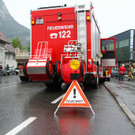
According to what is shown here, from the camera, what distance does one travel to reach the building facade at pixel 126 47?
162 ft

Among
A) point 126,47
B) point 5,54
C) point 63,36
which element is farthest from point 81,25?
point 126,47

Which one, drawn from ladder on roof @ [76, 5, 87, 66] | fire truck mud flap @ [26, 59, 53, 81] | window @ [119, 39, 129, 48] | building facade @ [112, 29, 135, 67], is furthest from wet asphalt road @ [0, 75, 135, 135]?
window @ [119, 39, 129, 48]

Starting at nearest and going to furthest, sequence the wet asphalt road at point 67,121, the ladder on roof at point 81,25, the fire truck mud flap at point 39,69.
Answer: the wet asphalt road at point 67,121 < the fire truck mud flap at point 39,69 < the ladder on roof at point 81,25

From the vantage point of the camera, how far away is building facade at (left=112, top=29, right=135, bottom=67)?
49.3m

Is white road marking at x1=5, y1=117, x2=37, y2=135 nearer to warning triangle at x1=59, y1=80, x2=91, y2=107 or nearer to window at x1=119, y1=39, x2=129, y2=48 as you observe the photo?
warning triangle at x1=59, y1=80, x2=91, y2=107

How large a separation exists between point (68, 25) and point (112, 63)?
633 centimetres

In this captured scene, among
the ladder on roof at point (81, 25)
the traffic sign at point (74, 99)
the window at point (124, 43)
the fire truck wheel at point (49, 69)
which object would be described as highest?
the window at point (124, 43)

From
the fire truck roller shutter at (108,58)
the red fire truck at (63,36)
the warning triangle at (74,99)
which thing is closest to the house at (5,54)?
the fire truck roller shutter at (108,58)

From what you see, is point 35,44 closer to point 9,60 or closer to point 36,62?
point 36,62

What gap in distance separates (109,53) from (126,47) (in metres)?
39.1

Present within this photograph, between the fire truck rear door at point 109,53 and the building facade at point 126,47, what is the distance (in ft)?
123

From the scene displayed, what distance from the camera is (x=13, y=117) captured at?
191 inches

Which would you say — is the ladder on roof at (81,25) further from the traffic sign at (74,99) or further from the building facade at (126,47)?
the building facade at (126,47)

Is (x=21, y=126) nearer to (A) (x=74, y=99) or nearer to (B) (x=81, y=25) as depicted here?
(A) (x=74, y=99)
